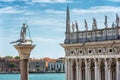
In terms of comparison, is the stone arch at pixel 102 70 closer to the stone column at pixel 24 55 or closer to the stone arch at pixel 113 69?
the stone arch at pixel 113 69

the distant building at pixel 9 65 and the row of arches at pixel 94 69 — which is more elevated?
the distant building at pixel 9 65

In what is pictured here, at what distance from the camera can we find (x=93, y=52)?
2789cm

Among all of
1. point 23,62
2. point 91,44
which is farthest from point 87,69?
point 23,62

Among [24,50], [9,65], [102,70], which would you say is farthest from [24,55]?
[9,65]

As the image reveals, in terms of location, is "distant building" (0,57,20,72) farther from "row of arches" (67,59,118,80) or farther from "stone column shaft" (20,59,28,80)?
"stone column shaft" (20,59,28,80)

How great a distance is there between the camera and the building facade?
86.3 feet

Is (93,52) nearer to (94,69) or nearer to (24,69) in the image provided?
(94,69)

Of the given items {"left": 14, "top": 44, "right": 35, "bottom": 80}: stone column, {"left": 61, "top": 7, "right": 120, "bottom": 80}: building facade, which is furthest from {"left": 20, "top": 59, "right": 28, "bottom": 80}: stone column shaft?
{"left": 61, "top": 7, "right": 120, "bottom": 80}: building facade

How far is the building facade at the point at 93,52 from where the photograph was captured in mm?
26312

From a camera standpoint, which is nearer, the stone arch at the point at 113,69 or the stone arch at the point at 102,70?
the stone arch at the point at 113,69

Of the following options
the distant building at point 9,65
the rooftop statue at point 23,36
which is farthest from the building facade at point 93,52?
the distant building at point 9,65

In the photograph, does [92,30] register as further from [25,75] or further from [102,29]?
[25,75]

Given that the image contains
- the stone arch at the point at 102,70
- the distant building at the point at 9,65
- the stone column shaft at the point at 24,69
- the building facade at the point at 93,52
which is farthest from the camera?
the distant building at the point at 9,65

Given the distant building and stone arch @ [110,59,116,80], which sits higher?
the distant building
